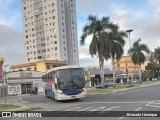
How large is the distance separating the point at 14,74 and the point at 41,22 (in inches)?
2443

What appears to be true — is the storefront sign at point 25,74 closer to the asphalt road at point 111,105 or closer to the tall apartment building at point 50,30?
the asphalt road at point 111,105

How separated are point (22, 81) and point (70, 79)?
47737 mm

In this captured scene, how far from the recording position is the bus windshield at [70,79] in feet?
104

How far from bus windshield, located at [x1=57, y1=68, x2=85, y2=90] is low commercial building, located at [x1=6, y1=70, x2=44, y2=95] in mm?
43502

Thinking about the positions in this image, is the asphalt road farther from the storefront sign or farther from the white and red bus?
the storefront sign

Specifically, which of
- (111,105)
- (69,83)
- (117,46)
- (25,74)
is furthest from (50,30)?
(111,105)

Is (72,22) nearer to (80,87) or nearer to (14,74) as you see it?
(14,74)

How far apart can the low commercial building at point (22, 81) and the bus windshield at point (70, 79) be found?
43502 millimetres

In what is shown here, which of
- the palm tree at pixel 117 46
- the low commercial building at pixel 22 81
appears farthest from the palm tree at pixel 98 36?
the low commercial building at pixel 22 81

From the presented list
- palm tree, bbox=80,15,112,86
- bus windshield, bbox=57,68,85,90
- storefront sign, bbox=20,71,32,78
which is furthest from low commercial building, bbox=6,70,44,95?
bus windshield, bbox=57,68,85,90

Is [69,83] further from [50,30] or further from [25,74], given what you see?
[50,30]

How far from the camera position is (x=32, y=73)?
266 ft

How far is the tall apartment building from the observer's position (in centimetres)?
13075

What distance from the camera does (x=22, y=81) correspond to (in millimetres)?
77812
